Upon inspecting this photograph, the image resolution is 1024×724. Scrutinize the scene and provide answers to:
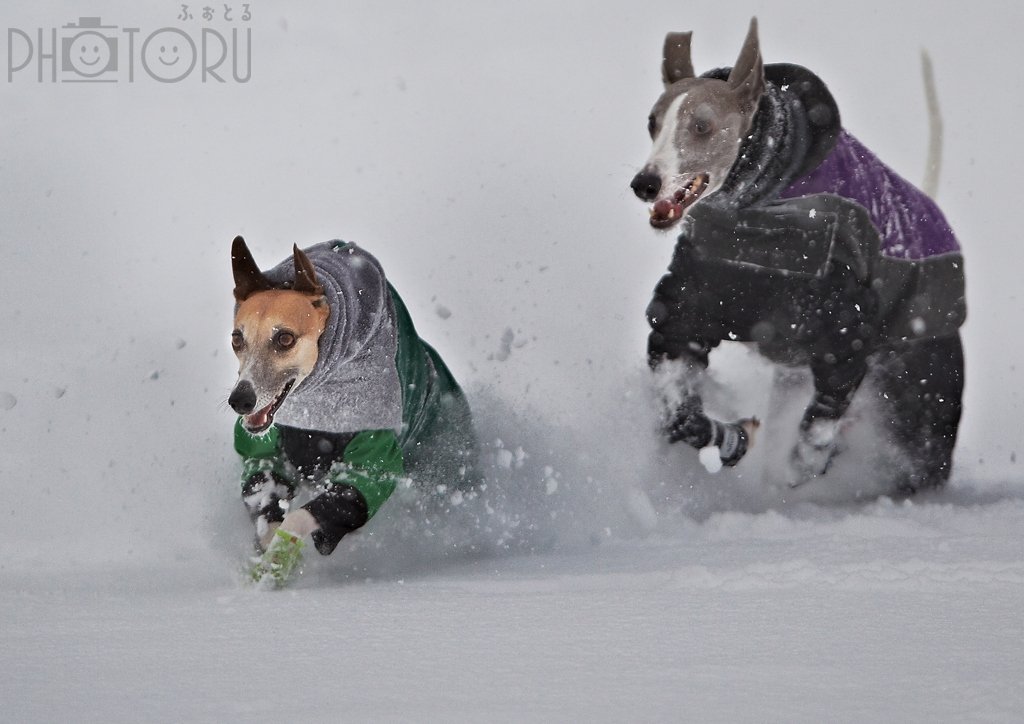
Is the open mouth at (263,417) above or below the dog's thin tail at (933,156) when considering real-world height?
below

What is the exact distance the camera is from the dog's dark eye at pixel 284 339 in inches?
152

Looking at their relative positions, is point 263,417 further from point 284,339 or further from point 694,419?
point 694,419

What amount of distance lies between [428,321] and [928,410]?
2477 mm

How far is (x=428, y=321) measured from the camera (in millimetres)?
6527

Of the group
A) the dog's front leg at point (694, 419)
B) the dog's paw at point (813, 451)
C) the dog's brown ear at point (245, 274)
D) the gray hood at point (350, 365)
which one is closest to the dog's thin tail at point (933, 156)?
the dog's paw at point (813, 451)

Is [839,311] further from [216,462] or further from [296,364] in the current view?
[216,462]

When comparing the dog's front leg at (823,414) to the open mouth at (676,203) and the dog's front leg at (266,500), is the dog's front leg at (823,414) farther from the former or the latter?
the dog's front leg at (266,500)

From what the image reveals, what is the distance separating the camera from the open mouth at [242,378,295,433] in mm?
3842

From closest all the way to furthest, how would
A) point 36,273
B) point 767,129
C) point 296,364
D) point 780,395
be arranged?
point 296,364 < point 767,129 < point 780,395 < point 36,273

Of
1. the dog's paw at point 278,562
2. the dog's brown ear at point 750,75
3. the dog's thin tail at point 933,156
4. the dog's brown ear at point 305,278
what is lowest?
the dog's paw at point 278,562

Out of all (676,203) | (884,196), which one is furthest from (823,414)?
(676,203)

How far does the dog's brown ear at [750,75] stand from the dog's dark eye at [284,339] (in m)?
1.75

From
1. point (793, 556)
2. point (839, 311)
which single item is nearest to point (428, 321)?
point (839, 311)

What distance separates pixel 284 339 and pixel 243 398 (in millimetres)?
233
